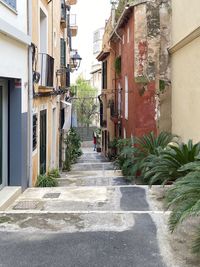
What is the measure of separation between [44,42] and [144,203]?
25.4 feet

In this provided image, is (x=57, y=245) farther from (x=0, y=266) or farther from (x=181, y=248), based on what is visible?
(x=181, y=248)

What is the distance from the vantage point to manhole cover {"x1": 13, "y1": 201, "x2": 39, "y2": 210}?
8.80m

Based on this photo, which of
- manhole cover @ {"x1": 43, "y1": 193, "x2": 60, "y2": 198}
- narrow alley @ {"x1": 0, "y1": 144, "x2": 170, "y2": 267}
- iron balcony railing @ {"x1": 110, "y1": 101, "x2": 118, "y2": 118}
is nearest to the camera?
narrow alley @ {"x1": 0, "y1": 144, "x2": 170, "y2": 267}

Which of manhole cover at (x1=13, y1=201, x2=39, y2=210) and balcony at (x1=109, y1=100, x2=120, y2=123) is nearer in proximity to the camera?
manhole cover at (x1=13, y1=201, x2=39, y2=210)

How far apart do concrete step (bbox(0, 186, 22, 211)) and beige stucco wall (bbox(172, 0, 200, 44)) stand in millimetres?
5704

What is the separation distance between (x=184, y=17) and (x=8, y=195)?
7376 mm

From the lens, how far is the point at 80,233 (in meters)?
6.68

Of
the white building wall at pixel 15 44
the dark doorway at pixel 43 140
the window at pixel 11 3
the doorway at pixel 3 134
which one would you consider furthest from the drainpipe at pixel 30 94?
the dark doorway at pixel 43 140

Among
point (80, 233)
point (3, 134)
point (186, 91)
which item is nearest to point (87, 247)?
point (80, 233)

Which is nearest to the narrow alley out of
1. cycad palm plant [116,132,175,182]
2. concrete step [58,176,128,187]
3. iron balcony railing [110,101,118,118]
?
concrete step [58,176,128,187]

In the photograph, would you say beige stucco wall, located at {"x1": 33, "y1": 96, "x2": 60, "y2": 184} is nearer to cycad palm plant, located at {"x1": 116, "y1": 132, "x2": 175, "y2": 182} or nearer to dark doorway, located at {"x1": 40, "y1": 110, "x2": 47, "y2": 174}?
dark doorway, located at {"x1": 40, "y1": 110, "x2": 47, "y2": 174}

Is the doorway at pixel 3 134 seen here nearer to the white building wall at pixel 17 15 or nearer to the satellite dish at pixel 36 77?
the white building wall at pixel 17 15

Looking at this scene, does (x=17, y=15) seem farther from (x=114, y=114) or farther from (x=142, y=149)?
(x=114, y=114)

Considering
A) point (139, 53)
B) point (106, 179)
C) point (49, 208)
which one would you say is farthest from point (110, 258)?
point (139, 53)
